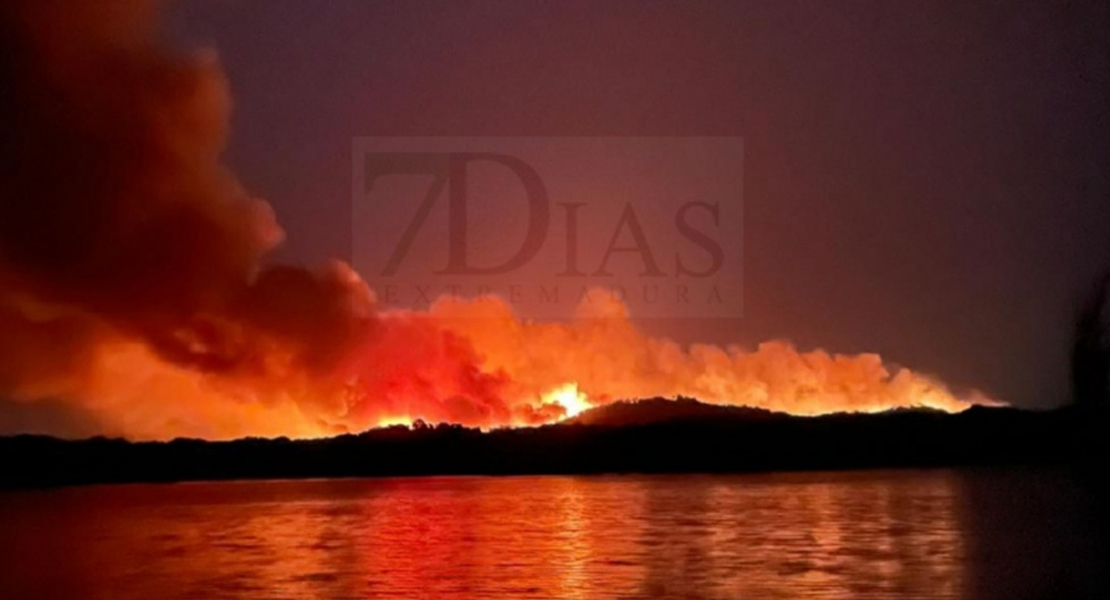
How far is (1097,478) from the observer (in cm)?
3322

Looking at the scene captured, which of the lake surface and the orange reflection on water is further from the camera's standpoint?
the orange reflection on water

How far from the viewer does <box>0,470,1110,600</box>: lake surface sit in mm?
14656

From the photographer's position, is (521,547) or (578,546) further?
(521,547)

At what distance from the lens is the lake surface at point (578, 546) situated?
48.1 ft

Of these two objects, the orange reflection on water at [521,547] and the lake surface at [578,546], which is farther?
the orange reflection on water at [521,547]

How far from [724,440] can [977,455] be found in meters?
8.73

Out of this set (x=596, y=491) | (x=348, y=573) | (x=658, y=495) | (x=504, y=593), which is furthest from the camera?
(x=596, y=491)

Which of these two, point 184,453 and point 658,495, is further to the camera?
point 184,453

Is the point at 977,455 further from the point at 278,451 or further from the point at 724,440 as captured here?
the point at 278,451

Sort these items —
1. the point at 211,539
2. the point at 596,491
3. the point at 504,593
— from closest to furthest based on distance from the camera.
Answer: the point at 504,593 < the point at 211,539 < the point at 596,491

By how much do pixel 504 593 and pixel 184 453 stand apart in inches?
1243

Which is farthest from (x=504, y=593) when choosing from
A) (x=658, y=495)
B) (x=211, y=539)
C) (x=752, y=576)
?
(x=658, y=495)

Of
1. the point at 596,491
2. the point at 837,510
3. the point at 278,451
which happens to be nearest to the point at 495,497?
the point at 596,491

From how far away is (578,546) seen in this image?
18.9 metres
